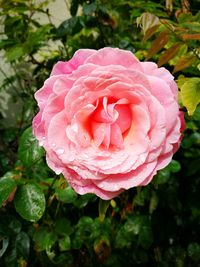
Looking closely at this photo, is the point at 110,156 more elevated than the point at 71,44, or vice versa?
the point at 110,156

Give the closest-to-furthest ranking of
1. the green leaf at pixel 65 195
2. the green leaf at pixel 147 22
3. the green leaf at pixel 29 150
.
A: the green leaf at pixel 147 22
the green leaf at pixel 29 150
the green leaf at pixel 65 195

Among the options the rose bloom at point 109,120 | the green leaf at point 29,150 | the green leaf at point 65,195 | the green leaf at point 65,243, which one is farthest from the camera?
the green leaf at point 65,243

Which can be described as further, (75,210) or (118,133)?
(75,210)

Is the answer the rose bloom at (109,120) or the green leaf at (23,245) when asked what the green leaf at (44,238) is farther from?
the rose bloom at (109,120)

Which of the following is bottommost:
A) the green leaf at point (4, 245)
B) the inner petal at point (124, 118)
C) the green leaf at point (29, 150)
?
the green leaf at point (4, 245)

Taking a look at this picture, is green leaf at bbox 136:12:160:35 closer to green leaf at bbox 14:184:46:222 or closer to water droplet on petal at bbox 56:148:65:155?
water droplet on petal at bbox 56:148:65:155

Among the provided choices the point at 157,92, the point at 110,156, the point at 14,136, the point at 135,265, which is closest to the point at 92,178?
the point at 110,156

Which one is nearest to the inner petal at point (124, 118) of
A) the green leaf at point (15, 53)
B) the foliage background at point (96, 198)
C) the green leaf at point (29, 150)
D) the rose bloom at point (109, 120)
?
the rose bloom at point (109, 120)

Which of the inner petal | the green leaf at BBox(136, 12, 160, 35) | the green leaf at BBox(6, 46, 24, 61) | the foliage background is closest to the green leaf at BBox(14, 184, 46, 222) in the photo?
the foliage background

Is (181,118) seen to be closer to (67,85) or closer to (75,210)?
(67,85)
